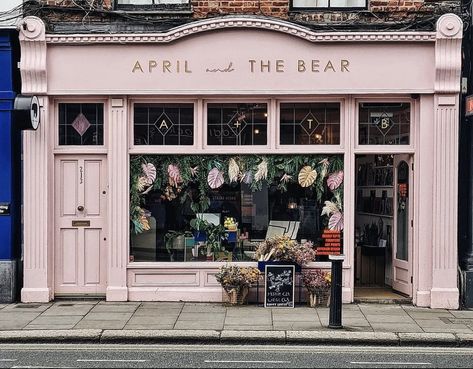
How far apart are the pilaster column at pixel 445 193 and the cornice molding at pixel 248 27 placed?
0.90 meters

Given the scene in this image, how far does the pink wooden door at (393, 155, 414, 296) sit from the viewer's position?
11047mm

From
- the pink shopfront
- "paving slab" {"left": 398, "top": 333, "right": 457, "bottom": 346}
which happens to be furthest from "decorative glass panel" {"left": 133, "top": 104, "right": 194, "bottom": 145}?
"paving slab" {"left": 398, "top": 333, "right": 457, "bottom": 346}

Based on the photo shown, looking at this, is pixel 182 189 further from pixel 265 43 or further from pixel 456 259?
pixel 456 259

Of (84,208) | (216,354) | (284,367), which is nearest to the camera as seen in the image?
(284,367)

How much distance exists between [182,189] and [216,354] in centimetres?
374

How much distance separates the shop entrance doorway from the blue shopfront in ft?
18.6

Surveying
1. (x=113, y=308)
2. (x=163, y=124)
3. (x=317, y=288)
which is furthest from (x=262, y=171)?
(x=113, y=308)

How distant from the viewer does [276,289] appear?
34.2 feet

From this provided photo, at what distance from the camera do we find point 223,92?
34.9ft

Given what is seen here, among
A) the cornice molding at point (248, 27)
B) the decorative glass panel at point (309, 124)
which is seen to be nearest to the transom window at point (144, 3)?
the cornice molding at point (248, 27)

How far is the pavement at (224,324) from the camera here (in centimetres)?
855

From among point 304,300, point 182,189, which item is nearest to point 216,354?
point 304,300

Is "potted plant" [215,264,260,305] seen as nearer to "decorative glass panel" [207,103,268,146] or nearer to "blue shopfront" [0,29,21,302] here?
"decorative glass panel" [207,103,268,146]

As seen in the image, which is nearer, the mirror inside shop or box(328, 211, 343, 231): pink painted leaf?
box(328, 211, 343, 231): pink painted leaf
